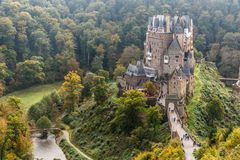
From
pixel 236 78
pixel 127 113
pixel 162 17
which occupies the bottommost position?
pixel 236 78

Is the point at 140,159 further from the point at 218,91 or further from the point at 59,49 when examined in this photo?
the point at 59,49

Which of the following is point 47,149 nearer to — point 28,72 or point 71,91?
point 71,91

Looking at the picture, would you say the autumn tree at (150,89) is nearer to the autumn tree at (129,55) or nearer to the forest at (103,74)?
the forest at (103,74)

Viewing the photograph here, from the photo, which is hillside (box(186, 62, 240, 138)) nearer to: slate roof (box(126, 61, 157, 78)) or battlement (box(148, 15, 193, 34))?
slate roof (box(126, 61, 157, 78))

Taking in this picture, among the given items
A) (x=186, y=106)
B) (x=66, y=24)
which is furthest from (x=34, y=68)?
(x=186, y=106)

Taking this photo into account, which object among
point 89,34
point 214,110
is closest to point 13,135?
point 214,110

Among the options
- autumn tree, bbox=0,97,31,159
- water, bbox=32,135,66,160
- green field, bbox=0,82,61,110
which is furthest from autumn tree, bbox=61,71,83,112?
autumn tree, bbox=0,97,31,159
